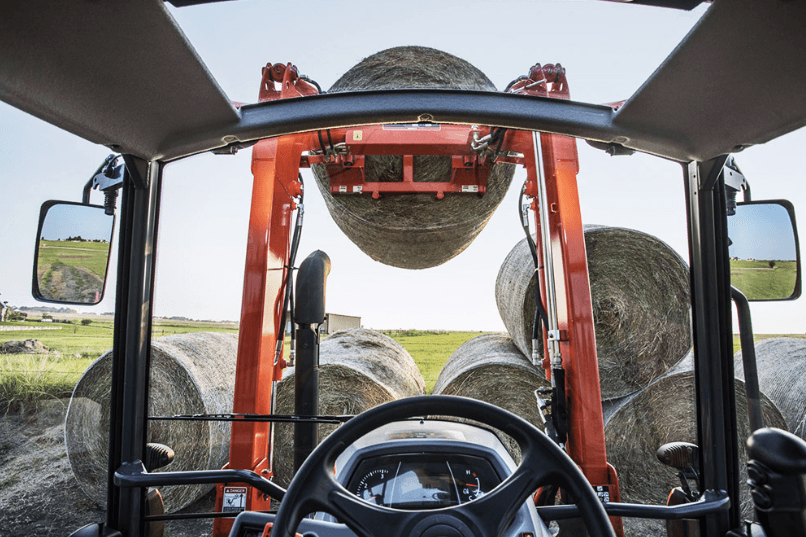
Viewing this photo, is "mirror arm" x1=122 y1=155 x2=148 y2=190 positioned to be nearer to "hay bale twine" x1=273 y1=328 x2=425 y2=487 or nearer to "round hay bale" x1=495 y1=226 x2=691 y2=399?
"hay bale twine" x1=273 y1=328 x2=425 y2=487

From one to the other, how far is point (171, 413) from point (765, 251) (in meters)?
4.08

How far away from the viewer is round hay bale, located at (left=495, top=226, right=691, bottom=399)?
143 inches

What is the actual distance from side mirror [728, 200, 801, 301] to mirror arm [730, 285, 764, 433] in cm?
3

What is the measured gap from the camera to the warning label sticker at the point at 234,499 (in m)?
1.83

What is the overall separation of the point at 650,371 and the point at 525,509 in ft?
9.09

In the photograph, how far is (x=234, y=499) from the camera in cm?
185

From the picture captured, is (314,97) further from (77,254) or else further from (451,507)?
(451,507)

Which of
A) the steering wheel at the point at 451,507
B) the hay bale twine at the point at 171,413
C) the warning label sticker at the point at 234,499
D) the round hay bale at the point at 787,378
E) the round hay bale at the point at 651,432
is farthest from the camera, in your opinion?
the hay bale twine at the point at 171,413

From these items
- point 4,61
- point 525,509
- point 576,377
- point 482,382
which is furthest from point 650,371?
point 4,61

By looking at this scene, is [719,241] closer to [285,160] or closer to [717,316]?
[717,316]

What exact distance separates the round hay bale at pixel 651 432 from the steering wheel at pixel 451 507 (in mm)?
2784

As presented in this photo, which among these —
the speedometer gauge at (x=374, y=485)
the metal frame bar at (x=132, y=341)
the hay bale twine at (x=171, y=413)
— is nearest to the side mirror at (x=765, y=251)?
the speedometer gauge at (x=374, y=485)

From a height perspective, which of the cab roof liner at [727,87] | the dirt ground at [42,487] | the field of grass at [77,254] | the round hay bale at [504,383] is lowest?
the dirt ground at [42,487]

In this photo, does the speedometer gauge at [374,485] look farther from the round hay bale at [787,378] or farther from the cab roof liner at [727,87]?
the round hay bale at [787,378]
